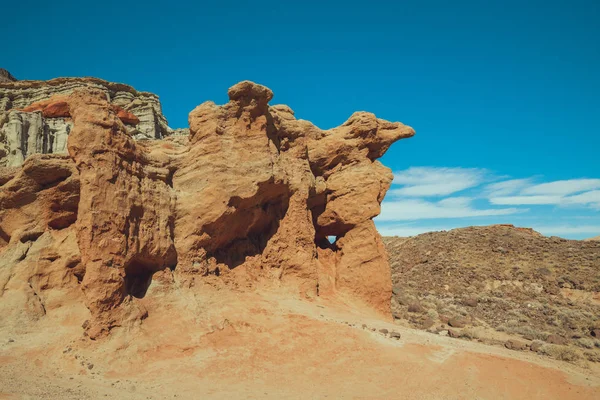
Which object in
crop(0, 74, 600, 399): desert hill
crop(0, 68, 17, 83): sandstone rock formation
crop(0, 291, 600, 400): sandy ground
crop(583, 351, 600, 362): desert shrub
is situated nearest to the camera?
crop(0, 291, 600, 400): sandy ground

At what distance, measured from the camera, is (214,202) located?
37.6ft

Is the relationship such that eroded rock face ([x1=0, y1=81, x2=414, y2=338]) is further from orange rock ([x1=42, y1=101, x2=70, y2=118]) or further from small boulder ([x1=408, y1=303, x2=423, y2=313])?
orange rock ([x1=42, y1=101, x2=70, y2=118])

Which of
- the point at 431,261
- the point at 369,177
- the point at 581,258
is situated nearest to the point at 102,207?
the point at 369,177

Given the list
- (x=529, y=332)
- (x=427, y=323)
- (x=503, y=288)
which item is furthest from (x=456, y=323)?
(x=503, y=288)

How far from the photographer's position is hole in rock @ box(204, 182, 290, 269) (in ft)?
38.9

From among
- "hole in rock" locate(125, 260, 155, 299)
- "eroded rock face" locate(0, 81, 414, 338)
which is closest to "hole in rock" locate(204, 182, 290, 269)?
"eroded rock face" locate(0, 81, 414, 338)

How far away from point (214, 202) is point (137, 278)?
274 cm

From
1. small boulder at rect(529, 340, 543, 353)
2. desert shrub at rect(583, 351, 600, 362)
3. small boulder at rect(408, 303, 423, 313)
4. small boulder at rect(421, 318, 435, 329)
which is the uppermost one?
small boulder at rect(408, 303, 423, 313)

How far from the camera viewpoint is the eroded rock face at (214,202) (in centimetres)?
950

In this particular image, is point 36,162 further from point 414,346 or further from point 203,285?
point 414,346

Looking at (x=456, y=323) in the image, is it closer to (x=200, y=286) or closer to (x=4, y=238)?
(x=200, y=286)

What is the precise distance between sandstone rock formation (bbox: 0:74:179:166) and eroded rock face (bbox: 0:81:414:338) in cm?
371

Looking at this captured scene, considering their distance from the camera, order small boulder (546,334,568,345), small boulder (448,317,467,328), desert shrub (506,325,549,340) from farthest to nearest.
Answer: small boulder (448,317,467,328) → desert shrub (506,325,549,340) → small boulder (546,334,568,345)

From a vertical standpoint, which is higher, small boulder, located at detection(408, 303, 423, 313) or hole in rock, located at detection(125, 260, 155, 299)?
hole in rock, located at detection(125, 260, 155, 299)
